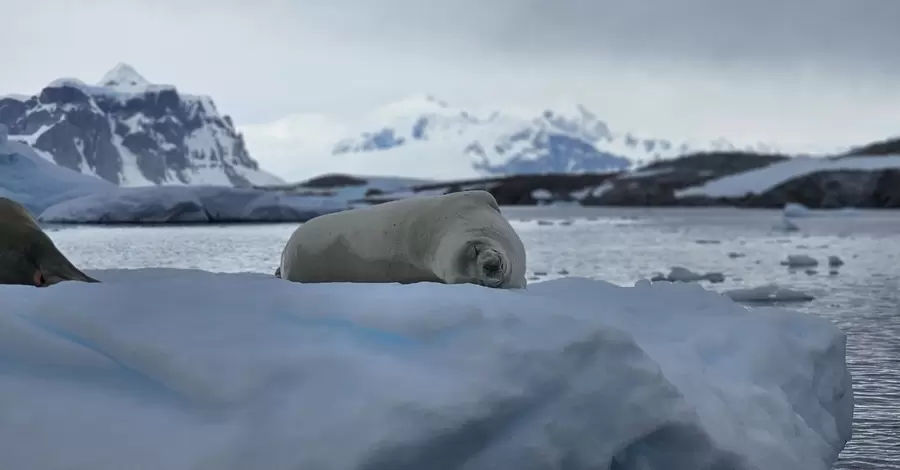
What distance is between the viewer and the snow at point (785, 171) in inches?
1895

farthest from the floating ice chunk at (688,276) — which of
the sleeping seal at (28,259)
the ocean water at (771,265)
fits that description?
the sleeping seal at (28,259)

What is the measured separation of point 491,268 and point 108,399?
1770 millimetres

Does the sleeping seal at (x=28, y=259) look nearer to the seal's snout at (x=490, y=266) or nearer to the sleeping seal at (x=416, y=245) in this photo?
the sleeping seal at (x=416, y=245)

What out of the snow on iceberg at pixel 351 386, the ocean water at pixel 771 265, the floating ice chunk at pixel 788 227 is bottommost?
the floating ice chunk at pixel 788 227

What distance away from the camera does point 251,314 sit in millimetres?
2287

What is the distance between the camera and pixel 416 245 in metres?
3.91

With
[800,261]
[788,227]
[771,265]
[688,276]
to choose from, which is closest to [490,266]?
[688,276]

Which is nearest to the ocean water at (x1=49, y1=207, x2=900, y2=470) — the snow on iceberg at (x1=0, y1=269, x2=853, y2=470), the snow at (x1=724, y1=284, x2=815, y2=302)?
the snow at (x1=724, y1=284, x2=815, y2=302)

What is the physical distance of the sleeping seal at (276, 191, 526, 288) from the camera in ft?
11.7

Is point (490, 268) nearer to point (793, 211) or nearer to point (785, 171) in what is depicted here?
point (793, 211)

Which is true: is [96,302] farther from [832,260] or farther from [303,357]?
[832,260]

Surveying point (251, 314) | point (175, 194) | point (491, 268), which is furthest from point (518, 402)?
point (175, 194)

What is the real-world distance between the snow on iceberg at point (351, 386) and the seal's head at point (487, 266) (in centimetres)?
75

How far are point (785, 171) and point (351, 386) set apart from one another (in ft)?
171
